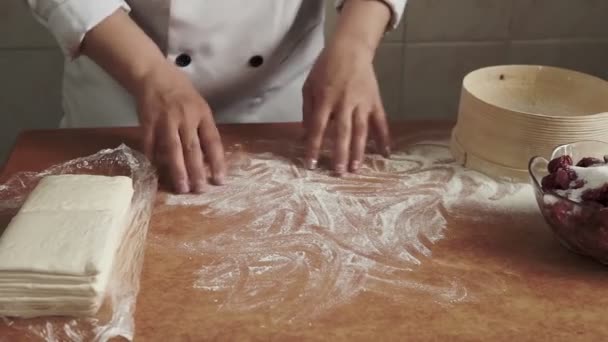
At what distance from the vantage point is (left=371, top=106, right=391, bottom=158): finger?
87 cm

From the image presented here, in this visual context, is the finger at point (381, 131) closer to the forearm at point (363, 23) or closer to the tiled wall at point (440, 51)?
the forearm at point (363, 23)

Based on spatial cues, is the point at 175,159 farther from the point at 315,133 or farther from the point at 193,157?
the point at 315,133

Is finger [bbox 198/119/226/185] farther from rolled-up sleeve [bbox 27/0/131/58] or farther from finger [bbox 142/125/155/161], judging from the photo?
rolled-up sleeve [bbox 27/0/131/58]

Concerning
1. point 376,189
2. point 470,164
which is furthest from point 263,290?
point 470,164

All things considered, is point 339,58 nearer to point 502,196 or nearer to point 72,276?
point 502,196

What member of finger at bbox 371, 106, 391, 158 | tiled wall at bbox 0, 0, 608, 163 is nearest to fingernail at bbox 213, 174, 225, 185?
finger at bbox 371, 106, 391, 158

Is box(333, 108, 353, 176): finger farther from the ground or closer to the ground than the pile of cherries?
closer to the ground

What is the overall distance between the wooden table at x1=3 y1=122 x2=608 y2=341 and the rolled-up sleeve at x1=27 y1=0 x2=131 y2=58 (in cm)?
23

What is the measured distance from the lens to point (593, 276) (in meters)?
0.64

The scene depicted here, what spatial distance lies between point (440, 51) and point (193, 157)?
77 cm

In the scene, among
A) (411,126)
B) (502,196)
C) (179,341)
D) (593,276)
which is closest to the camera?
(179,341)

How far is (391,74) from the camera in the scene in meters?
1.40

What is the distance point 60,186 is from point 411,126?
0.48 metres

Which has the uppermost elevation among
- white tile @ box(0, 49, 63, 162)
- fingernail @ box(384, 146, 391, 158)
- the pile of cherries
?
the pile of cherries
